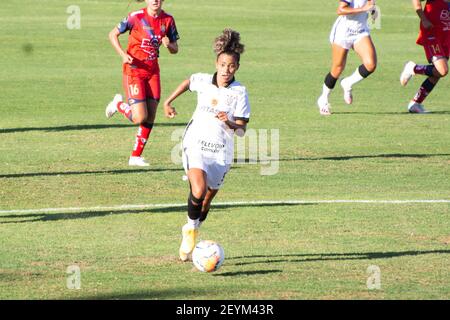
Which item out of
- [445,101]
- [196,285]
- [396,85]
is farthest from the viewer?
[396,85]

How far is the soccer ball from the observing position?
1047 centimetres

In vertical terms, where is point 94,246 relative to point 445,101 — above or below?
below

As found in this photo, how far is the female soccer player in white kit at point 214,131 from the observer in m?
11.0

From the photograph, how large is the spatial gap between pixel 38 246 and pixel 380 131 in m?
10.2

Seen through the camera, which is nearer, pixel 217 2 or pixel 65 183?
pixel 65 183

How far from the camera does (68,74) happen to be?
96.1 ft

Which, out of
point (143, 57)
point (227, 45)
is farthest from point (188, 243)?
point (143, 57)

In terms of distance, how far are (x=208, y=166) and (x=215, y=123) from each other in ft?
1.32

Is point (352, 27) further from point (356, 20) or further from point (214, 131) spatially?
point (214, 131)

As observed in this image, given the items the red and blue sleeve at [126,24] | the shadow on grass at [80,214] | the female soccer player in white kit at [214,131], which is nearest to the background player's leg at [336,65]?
the red and blue sleeve at [126,24]

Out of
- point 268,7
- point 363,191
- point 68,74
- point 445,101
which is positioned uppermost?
point 268,7

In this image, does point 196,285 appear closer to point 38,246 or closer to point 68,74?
point 38,246
